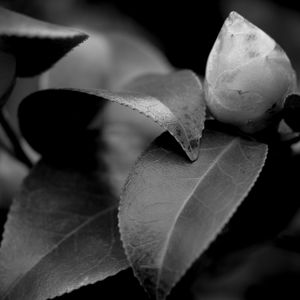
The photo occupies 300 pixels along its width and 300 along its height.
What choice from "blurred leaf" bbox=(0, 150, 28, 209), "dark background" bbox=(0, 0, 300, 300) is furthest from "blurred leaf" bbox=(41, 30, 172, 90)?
"dark background" bbox=(0, 0, 300, 300)

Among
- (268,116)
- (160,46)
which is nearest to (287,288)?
(268,116)

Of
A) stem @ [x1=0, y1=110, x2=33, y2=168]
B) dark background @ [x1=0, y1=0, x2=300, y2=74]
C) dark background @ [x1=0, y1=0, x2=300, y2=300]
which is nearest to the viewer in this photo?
stem @ [x1=0, y1=110, x2=33, y2=168]

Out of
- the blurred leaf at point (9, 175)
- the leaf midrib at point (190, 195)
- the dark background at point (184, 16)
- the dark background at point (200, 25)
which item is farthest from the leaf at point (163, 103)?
the dark background at point (184, 16)

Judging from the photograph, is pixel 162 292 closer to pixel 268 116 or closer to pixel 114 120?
pixel 268 116

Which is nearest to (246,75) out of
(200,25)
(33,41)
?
(33,41)

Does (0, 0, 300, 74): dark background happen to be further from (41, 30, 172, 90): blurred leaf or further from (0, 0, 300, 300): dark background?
(41, 30, 172, 90): blurred leaf
